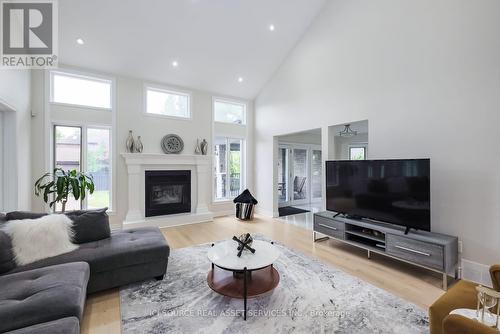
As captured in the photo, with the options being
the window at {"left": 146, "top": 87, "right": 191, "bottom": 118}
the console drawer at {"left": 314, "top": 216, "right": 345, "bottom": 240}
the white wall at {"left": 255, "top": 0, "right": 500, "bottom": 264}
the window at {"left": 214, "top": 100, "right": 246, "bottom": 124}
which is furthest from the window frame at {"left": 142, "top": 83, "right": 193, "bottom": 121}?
the console drawer at {"left": 314, "top": 216, "right": 345, "bottom": 240}

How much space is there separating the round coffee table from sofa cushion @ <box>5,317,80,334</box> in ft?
3.73

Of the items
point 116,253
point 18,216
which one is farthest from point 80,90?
point 116,253

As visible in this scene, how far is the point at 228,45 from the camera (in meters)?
4.75

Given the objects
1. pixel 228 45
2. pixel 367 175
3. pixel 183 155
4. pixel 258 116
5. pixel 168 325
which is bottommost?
pixel 168 325

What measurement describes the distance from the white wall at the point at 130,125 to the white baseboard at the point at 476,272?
184 inches

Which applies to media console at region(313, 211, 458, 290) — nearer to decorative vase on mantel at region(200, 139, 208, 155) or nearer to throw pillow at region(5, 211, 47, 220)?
decorative vase on mantel at region(200, 139, 208, 155)

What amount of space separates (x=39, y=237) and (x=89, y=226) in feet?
1.53

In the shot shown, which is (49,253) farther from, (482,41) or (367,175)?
(482,41)

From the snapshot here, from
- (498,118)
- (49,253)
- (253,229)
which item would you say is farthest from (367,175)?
(49,253)

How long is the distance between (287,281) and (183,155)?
3.73 m

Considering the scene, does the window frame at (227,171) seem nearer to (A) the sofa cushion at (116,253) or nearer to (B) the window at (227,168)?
(B) the window at (227,168)

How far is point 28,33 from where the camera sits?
359cm

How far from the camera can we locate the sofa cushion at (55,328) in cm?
129

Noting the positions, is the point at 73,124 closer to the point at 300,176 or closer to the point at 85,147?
the point at 85,147
